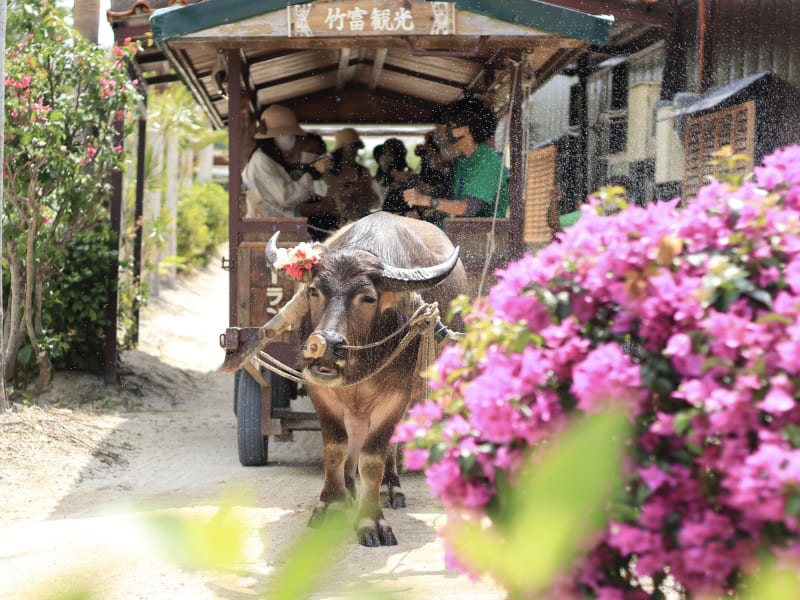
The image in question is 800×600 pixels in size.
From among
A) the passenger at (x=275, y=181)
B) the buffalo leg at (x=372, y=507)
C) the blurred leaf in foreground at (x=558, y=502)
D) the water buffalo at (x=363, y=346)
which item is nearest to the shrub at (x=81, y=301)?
the passenger at (x=275, y=181)

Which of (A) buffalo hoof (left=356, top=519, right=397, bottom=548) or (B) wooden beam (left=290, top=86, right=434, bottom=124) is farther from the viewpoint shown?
(B) wooden beam (left=290, top=86, right=434, bottom=124)

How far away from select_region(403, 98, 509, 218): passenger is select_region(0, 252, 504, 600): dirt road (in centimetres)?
181

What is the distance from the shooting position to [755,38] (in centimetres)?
818

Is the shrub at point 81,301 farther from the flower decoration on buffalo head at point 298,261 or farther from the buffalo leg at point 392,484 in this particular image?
the flower decoration on buffalo head at point 298,261

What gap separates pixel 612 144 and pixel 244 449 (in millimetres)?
4790

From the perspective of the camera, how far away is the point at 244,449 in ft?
23.1

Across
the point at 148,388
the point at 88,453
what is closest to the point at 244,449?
the point at 88,453

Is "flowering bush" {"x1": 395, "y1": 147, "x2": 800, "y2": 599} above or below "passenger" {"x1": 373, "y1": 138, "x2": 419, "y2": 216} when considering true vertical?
below

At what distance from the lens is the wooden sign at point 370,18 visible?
622cm

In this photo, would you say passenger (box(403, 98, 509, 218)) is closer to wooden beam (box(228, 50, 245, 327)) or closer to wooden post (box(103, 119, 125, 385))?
wooden beam (box(228, 50, 245, 327))

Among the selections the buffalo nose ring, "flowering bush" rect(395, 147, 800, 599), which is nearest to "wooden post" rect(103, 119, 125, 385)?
the buffalo nose ring

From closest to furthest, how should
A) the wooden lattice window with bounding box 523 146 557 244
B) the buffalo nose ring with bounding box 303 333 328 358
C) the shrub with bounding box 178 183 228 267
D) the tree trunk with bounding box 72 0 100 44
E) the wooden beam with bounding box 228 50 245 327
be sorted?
the buffalo nose ring with bounding box 303 333 328 358 → the wooden beam with bounding box 228 50 245 327 → the tree trunk with bounding box 72 0 100 44 → the wooden lattice window with bounding box 523 146 557 244 → the shrub with bounding box 178 183 228 267

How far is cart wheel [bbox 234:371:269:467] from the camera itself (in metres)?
6.98

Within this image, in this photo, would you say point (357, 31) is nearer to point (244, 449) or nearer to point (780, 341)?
point (244, 449)
